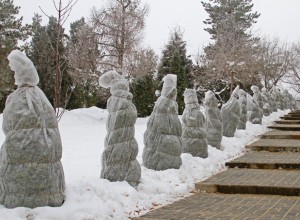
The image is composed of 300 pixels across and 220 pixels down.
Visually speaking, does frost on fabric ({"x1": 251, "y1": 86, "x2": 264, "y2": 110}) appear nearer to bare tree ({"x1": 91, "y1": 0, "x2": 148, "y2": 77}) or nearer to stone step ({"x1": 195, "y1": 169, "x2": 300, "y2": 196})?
bare tree ({"x1": 91, "y1": 0, "x2": 148, "y2": 77})

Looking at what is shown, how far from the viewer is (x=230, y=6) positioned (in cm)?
4484

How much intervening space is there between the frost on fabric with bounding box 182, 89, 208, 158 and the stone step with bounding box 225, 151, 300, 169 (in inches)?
37.9

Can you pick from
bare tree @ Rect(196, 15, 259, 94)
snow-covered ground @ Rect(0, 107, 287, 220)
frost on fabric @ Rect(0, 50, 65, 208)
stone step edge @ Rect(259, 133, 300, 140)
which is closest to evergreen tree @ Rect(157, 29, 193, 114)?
bare tree @ Rect(196, 15, 259, 94)

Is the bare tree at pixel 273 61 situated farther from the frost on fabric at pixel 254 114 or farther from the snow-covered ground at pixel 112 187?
the snow-covered ground at pixel 112 187

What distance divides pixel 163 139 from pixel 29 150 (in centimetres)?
431

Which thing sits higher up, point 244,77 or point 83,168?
point 244,77

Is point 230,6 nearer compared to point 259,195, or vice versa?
point 259,195

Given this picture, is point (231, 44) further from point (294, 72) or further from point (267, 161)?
point (267, 161)

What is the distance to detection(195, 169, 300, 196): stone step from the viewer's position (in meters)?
8.56

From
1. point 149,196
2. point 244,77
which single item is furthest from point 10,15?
point 149,196

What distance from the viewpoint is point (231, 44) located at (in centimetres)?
3725

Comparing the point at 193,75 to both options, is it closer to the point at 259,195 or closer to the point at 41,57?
the point at 41,57

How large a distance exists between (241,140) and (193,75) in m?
20.1

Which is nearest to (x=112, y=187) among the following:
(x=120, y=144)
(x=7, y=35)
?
(x=120, y=144)
